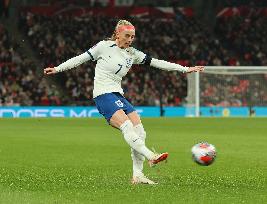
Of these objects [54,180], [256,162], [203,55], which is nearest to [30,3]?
[203,55]

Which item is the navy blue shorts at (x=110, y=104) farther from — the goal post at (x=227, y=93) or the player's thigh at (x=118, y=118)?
the goal post at (x=227, y=93)

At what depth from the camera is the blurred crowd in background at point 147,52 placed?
41.1 meters

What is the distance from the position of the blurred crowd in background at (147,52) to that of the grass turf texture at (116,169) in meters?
15.2

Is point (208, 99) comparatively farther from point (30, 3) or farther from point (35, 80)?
point (30, 3)

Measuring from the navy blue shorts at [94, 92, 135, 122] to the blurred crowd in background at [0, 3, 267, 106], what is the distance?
29.0m

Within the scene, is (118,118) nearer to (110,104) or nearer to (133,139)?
(110,104)

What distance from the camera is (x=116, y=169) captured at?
13.5m

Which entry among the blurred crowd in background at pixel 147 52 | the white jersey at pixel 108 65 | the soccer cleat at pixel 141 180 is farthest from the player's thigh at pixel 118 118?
the blurred crowd in background at pixel 147 52

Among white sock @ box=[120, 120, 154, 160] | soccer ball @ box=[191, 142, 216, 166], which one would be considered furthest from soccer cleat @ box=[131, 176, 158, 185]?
soccer ball @ box=[191, 142, 216, 166]

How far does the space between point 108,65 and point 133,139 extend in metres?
1.21

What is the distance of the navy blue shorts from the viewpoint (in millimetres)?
11039

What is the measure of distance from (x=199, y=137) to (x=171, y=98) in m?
19.8

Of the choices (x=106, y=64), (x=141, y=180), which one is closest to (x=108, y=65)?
(x=106, y=64)

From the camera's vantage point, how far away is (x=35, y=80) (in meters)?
42.2
